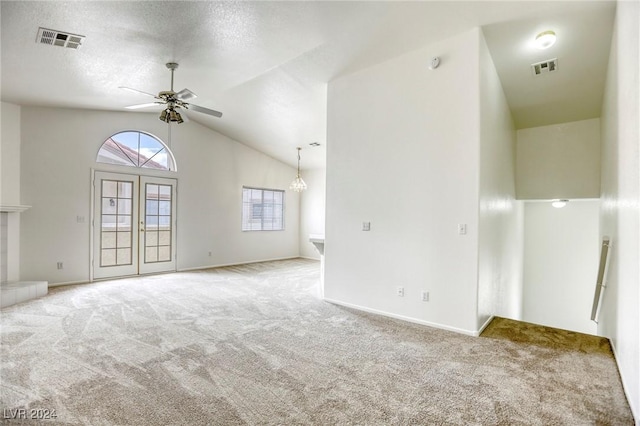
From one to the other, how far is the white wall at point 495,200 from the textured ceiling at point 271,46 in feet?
1.22

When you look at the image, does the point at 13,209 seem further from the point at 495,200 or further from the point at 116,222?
the point at 495,200

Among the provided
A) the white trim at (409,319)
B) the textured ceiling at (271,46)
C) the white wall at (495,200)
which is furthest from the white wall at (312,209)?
the white wall at (495,200)

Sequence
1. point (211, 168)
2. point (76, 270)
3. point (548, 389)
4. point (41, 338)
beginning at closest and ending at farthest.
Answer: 1. point (548, 389)
2. point (41, 338)
3. point (76, 270)
4. point (211, 168)

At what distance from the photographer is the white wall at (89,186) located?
534cm

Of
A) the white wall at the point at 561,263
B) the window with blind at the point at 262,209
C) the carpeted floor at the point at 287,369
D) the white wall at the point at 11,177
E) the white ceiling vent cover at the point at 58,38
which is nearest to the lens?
the carpeted floor at the point at 287,369

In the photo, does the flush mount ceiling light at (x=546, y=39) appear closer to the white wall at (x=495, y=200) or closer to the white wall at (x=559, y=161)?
the white wall at (x=495, y=200)

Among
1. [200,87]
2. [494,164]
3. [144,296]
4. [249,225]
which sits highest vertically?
[200,87]

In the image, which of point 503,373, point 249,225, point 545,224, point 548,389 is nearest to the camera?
point 548,389

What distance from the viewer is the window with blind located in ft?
28.1

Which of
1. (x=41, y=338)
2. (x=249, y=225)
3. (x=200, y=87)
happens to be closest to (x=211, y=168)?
(x=249, y=225)

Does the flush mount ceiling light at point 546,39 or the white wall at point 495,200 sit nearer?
the flush mount ceiling light at point 546,39

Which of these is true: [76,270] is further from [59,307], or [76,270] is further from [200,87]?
[200,87]

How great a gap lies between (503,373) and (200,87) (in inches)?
208

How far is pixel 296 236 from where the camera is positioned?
9805 millimetres
